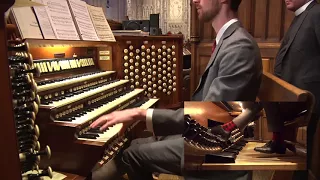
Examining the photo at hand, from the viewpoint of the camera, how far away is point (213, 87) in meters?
1.49

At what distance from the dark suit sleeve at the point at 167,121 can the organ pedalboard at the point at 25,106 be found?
503mm

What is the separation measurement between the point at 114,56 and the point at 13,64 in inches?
70.9

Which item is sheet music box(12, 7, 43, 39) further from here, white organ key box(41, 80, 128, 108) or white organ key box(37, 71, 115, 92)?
white organ key box(41, 80, 128, 108)

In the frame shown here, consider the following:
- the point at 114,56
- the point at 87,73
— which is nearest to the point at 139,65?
the point at 114,56

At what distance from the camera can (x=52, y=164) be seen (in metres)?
1.71

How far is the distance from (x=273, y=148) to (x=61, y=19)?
1798 mm

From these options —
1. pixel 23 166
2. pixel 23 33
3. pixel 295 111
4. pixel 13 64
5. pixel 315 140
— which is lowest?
pixel 23 166

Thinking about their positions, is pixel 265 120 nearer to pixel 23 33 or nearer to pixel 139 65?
pixel 23 33

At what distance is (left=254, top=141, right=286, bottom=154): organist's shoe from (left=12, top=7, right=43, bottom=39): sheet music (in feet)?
4.76

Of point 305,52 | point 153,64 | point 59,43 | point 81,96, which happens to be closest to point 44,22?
point 59,43

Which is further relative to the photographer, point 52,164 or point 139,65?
point 139,65

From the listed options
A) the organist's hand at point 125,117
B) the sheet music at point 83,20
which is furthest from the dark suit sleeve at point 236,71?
the sheet music at point 83,20

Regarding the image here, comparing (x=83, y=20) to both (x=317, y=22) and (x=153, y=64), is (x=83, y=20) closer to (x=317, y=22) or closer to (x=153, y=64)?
(x=153, y=64)

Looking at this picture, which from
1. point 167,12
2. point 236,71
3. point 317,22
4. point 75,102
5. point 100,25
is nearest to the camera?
point 236,71
